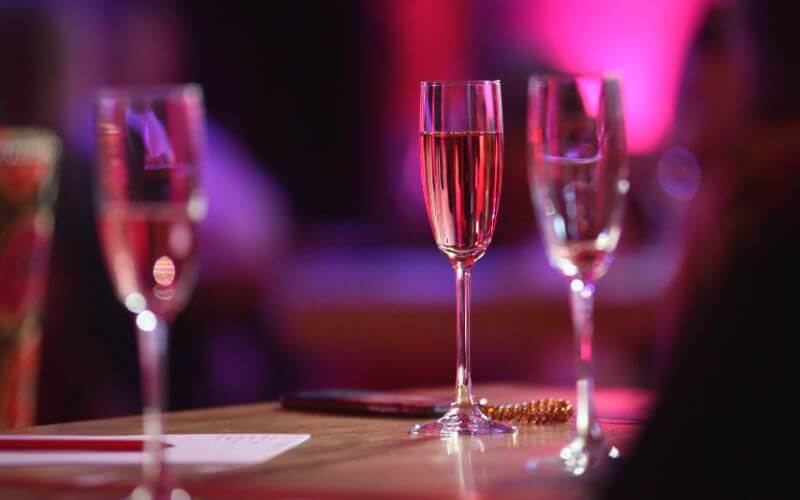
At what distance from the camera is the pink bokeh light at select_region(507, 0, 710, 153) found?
4.46 m

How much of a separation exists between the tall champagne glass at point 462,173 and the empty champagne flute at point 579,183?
9.2 inches

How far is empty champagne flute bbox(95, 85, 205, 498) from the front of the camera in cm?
92

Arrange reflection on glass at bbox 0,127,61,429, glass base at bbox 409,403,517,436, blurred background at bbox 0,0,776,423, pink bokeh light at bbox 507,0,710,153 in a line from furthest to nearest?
pink bokeh light at bbox 507,0,710,153, blurred background at bbox 0,0,776,423, reflection on glass at bbox 0,127,61,429, glass base at bbox 409,403,517,436

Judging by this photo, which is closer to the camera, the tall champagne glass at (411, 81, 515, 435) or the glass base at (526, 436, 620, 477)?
the glass base at (526, 436, 620, 477)

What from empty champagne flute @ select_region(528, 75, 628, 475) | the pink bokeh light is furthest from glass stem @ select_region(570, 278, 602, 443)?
the pink bokeh light

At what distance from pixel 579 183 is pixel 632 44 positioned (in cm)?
364

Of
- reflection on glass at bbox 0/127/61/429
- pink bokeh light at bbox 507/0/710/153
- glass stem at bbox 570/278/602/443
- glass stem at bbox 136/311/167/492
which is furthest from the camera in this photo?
pink bokeh light at bbox 507/0/710/153

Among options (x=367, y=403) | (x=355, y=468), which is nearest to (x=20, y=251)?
(x=367, y=403)

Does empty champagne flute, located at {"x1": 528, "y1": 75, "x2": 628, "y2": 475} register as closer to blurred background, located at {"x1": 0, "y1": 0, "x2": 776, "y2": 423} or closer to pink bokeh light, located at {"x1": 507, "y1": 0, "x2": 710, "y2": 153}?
blurred background, located at {"x1": 0, "y1": 0, "x2": 776, "y2": 423}

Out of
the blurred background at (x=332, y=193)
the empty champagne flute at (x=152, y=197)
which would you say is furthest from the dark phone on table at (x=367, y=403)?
the blurred background at (x=332, y=193)

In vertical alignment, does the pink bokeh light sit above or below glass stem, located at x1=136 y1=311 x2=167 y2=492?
above

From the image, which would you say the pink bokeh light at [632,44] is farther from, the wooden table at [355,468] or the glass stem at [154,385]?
the glass stem at [154,385]

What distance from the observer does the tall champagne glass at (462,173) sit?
1271 millimetres

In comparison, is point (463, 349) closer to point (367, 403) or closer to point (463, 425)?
point (463, 425)
